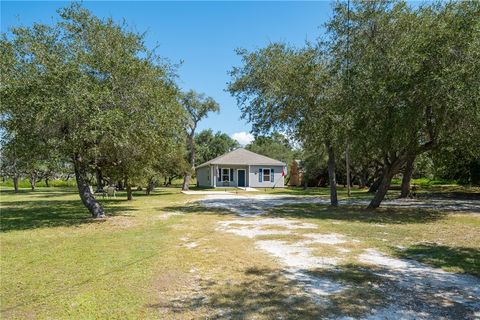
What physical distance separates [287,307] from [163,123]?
8.90m

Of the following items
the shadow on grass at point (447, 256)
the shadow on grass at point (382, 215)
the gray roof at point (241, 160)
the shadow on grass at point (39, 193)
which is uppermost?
the gray roof at point (241, 160)

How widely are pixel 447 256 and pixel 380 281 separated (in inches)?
96.1

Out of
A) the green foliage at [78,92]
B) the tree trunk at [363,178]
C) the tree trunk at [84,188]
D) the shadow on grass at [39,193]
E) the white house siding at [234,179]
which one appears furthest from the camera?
the white house siding at [234,179]

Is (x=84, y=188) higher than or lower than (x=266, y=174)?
lower

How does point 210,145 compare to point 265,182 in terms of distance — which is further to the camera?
point 210,145

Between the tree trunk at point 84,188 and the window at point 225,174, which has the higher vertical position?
the window at point 225,174

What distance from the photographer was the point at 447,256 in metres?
7.02

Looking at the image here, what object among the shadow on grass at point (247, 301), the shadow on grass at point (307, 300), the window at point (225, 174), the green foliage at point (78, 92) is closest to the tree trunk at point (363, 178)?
the window at point (225, 174)

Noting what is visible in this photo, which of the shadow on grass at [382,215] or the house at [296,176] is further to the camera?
the house at [296,176]

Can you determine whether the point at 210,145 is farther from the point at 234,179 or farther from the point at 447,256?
the point at 447,256

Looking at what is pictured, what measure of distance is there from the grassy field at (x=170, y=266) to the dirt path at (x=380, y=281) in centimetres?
20

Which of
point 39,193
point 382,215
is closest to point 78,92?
point 382,215

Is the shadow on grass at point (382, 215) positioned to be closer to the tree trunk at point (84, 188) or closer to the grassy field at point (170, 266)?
the grassy field at point (170, 266)

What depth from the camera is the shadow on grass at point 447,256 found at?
20.4ft
